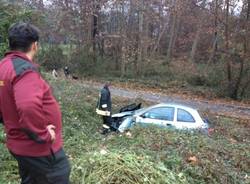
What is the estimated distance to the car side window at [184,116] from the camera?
15.1m

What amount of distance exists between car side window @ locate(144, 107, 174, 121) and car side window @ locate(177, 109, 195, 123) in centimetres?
23

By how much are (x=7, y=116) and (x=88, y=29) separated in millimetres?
34503

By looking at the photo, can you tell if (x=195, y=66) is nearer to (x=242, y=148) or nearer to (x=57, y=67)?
(x=57, y=67)

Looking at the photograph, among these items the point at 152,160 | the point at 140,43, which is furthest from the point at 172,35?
the point at 152,160

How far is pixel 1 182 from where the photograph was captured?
5.62 metres

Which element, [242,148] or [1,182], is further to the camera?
[242,148]

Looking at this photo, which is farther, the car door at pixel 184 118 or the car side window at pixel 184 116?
the car side window at pixel 184 116

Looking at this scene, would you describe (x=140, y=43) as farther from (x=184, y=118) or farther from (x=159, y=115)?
(x=184, y=118)

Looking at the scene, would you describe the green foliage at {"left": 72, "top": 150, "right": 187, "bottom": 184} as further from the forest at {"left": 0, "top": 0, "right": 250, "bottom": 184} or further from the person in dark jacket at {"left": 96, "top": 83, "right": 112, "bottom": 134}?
the person in dark jacket at {"left": 96, "top": 83, "right": 112, "bottom": 134}

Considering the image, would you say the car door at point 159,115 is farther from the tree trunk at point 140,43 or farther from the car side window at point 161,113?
the tree trunk at point 140,43

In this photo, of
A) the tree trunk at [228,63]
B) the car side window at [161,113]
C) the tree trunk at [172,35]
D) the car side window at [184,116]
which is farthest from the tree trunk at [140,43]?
the car side window at [184,116]

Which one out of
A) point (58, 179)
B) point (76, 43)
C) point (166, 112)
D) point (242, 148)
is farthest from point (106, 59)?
point (58, 179)

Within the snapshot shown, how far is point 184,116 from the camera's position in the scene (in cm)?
1527

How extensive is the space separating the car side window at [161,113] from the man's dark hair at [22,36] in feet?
38.2
